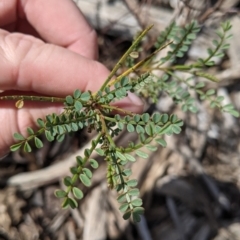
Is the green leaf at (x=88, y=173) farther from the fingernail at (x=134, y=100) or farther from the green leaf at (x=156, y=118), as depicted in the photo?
the fingernail at (x=134, y=100)

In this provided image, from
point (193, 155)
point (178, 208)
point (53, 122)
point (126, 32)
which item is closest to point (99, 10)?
point (126, 32)

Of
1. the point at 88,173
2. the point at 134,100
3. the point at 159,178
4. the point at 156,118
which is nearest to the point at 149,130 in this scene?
the point at 156,118

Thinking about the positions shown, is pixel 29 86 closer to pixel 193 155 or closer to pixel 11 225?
pixel 11 225

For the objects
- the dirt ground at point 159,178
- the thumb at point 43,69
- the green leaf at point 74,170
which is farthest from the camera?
the dirt ground at point 159,178

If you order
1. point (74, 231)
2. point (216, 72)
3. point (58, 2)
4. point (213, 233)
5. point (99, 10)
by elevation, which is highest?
point (58, 2)

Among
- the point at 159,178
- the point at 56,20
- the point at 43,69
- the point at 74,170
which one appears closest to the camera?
the point at 74,170

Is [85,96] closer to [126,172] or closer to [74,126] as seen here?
[74,126]

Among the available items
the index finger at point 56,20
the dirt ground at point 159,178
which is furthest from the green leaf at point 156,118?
the dirt ground at point 159,178
